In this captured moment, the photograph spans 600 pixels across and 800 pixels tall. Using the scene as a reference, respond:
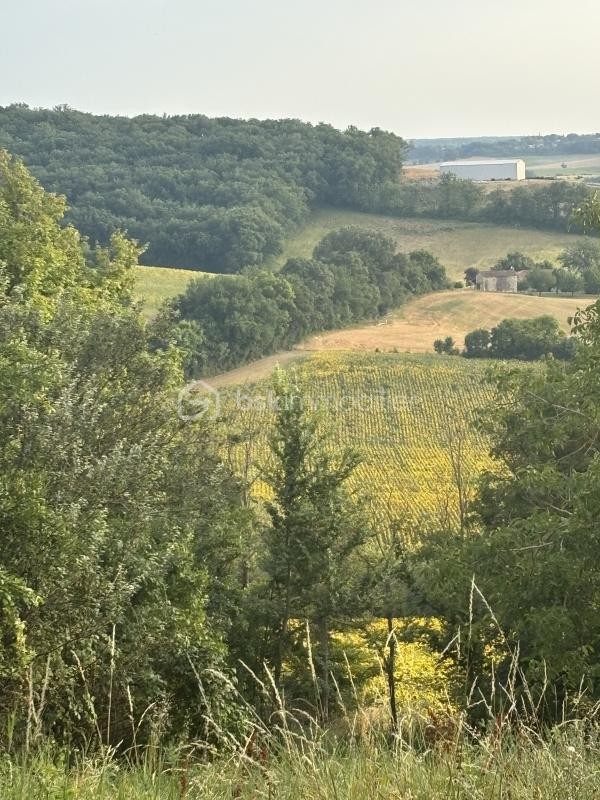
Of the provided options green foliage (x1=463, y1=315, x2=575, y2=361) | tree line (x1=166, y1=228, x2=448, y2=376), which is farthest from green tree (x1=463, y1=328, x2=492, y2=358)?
tree line (x1=166, y1=228, x2=448, y2=376)

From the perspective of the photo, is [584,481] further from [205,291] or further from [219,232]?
[219,232]

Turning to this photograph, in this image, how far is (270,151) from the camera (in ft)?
403

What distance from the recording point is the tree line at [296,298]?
65188 mm

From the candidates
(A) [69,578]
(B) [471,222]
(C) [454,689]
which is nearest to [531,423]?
(C) [454,689]

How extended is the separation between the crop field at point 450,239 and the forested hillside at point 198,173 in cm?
260

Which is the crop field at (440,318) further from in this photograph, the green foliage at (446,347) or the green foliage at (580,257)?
the green foliage at (580,257)

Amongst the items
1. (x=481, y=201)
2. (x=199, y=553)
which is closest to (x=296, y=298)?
(x=481, y=201)

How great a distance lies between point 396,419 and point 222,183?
6431 centimetres

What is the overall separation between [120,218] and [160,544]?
91264mm

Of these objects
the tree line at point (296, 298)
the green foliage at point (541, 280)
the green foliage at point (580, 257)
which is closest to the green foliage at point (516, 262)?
the green foliage at point (580, 257)

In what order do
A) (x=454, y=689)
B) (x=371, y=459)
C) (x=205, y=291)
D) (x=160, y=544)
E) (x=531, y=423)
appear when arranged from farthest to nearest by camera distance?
(x=205, y=291) → (x=371, y=459) → (x=454, y=689) → (x=531, y=423) → (x=160, y=544)

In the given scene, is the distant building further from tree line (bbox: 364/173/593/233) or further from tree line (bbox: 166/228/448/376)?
tree line (bbox: 364/173/593/233)

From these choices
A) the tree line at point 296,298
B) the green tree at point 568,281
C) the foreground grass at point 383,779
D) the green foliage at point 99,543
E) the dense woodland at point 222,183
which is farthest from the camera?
the dense woodland at point 222,183

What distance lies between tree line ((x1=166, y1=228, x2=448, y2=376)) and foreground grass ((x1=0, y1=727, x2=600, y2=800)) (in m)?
53.3
